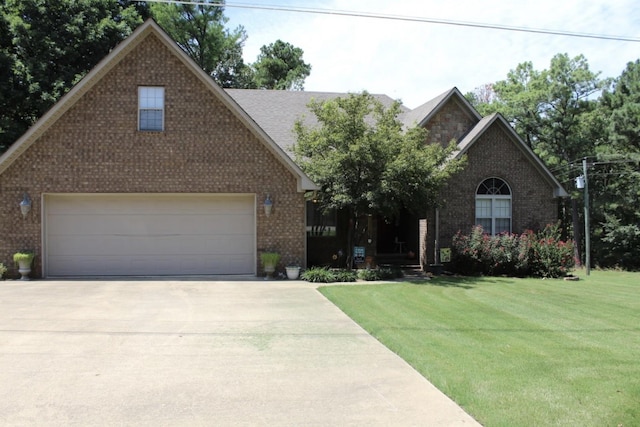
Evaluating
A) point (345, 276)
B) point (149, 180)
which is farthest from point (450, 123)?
point (149, 180)

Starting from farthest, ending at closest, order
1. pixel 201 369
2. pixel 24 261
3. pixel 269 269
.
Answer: pixel 269 269 < pixel 24 261 < pixel 201 369

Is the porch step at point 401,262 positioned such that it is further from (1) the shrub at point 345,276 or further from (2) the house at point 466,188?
(1) the shrub at point 345,276

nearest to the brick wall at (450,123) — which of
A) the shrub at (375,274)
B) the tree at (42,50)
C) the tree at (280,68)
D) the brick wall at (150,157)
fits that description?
the shrub at (375,274)

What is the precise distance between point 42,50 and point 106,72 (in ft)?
39.1

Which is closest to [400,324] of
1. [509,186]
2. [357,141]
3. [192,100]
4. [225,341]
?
[225,341]

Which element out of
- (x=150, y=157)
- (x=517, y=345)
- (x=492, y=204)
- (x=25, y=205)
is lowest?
(x=517, y=345)

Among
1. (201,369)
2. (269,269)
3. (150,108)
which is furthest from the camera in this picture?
(150,108)

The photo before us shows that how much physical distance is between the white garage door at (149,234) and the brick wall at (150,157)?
0.44 metres

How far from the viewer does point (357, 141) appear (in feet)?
47.9

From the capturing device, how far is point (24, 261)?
47.8ft

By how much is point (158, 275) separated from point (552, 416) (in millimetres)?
13140

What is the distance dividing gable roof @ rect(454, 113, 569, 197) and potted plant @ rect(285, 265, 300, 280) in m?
7.66

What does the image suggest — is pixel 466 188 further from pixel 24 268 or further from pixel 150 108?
pixel 24 268

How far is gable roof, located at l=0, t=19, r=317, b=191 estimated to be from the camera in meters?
14.7
